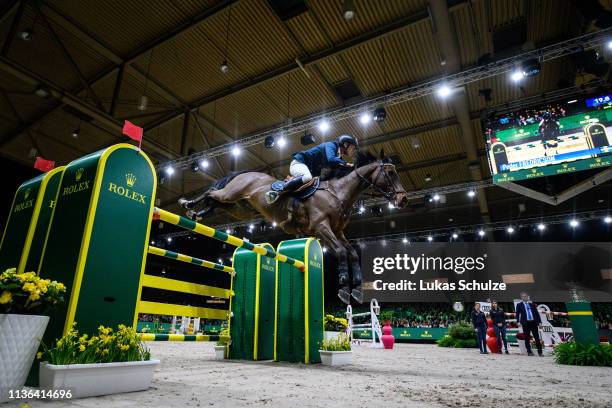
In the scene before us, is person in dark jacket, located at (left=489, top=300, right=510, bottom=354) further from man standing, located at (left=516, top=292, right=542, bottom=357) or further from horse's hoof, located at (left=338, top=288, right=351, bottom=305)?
horse's hoof, located at (left=338, top=288, right=351, bottom=305)

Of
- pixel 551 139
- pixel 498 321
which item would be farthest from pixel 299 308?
pixel 498 321

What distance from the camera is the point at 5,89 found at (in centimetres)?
870

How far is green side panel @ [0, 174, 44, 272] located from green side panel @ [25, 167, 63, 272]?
0.16 meters

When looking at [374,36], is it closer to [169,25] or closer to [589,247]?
[169,25]

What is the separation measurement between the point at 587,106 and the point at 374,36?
4.11m

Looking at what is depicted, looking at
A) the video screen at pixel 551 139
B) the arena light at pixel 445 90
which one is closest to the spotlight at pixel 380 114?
the arena light at pixel 445 90

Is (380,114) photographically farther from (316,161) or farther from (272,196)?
(272,196)

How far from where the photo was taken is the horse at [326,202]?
3.53 metres

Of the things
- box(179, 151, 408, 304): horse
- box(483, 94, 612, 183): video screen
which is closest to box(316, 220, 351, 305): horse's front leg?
box(179, 151, 408, 304): horse

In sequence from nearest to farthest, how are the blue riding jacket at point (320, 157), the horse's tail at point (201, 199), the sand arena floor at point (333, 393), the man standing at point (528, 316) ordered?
the sand arena floor at point (333, 393) → the blue riding jacket at point (320, 157) → the horse's tail at point (201, 199) → the man standing at point (528, 316)

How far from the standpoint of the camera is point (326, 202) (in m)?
3.72

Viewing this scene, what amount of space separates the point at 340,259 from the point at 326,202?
689 mm

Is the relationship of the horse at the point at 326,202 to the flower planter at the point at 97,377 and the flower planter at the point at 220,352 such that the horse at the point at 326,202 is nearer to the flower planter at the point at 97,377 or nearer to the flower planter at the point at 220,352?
the flower planter at the point at 97,377

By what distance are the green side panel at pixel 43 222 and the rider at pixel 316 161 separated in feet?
6.31
